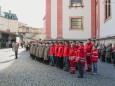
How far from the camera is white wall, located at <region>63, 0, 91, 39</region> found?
39094 mm

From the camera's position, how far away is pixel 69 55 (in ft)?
57.8

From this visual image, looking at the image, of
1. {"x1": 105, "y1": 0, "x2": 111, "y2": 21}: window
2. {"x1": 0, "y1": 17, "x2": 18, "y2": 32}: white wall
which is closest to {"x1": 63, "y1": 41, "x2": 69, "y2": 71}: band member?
{"x1": 105, "y1": 0, "x2": 111, "y2": 21}: window

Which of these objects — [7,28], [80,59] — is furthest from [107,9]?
[7,28]

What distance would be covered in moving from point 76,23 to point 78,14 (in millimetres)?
1184

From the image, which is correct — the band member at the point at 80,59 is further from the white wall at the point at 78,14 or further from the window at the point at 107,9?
the white wall at the point at 78,14

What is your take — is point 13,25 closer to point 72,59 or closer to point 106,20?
point 106,20

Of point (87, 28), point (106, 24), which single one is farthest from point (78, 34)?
point (106, 24)

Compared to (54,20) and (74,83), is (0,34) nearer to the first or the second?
(54,20)

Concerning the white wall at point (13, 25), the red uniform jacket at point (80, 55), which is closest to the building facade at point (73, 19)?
the red uniform jacket at point (80, 55)

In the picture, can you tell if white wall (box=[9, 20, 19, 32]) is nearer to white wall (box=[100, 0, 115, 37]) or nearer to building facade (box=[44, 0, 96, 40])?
building facade (box=[44, 0, 96, 40])

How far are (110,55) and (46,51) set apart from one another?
5.61m

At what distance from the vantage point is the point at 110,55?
81.9 ft

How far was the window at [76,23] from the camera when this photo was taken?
3916cm

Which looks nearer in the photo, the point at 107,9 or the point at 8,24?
the point at 107,9
